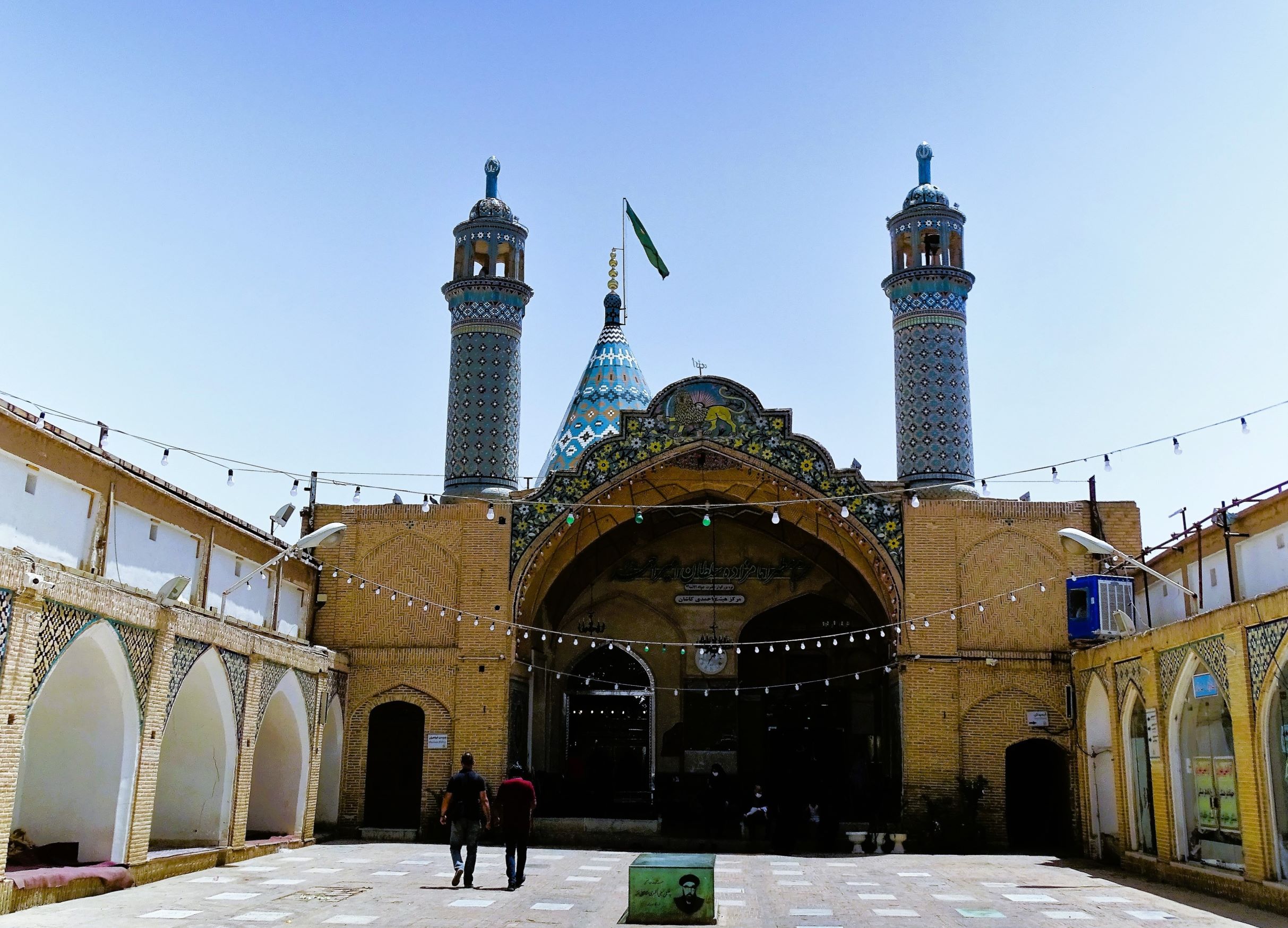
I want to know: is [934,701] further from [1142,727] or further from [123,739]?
[123,739]

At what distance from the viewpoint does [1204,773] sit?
10672mm

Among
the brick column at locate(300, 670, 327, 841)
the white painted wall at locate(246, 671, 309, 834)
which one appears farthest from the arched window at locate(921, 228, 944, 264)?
the white painted wall at locate(246, 671, 309, 834)

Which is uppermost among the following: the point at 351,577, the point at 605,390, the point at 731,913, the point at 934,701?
the point at 605,390

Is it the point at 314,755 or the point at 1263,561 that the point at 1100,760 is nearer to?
the point at 1263,561

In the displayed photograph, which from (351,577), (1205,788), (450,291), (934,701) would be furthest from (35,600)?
(450,291)

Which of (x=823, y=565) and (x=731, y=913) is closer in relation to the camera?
(x=731, y=913)

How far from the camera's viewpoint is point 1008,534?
49.7 feet

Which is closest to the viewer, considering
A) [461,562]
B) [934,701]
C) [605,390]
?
[934,701]

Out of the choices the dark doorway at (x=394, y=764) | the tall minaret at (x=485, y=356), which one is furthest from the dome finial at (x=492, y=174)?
the dark doorway at (x=394, y=764)

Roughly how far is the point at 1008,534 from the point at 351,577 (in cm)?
782

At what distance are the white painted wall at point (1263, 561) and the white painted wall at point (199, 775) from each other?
355 inches

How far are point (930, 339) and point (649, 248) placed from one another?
5.21 metres

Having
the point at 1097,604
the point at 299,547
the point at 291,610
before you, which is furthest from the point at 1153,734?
the point at 291,610

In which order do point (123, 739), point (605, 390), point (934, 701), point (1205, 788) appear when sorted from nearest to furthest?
1. point (123, 739)
2. point (1205, 788)
3. point (934, 701)
4. point (605, 390)
